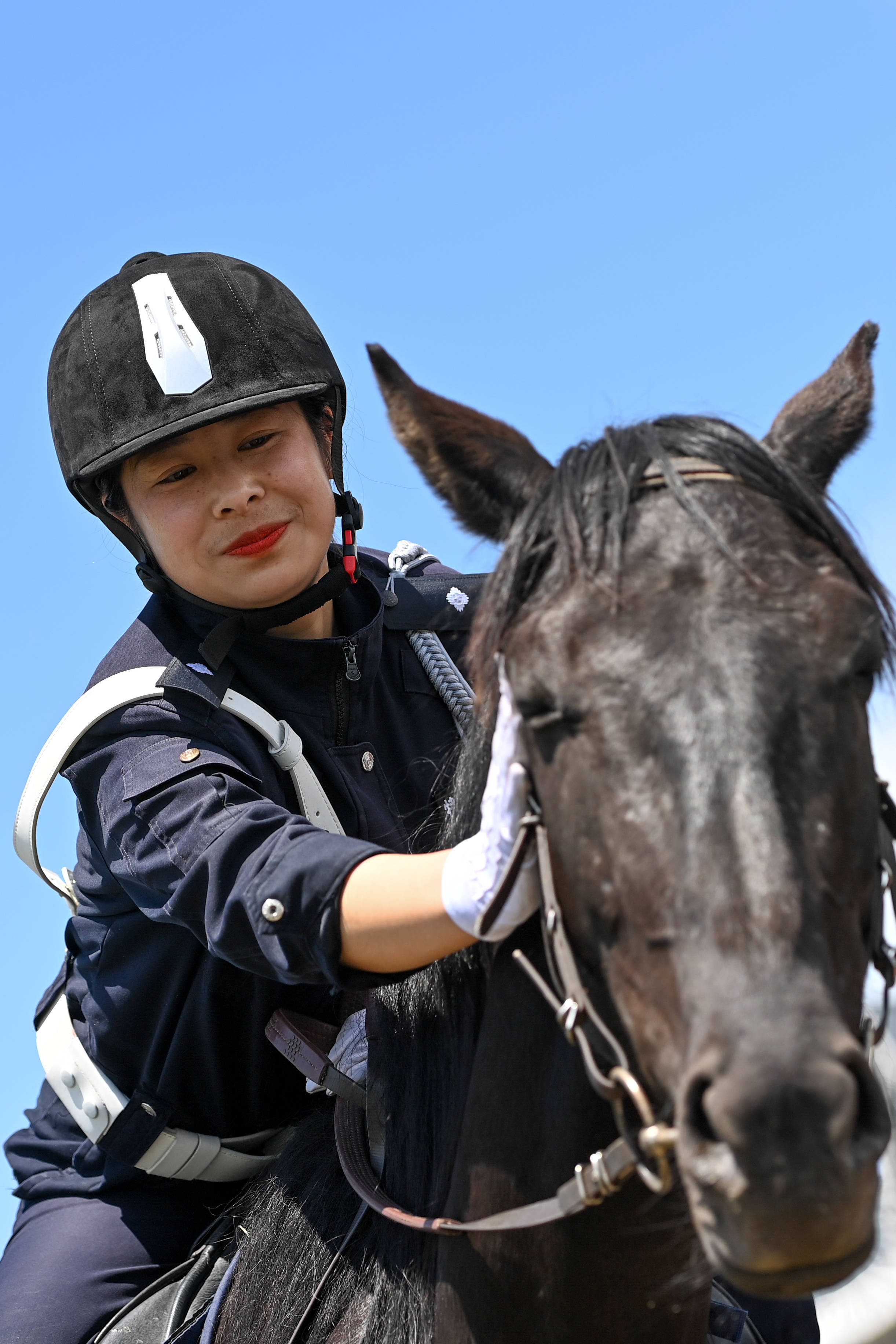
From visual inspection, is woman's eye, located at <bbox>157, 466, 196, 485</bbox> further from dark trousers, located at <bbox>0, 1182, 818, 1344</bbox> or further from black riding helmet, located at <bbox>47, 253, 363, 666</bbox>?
dark trousers, located at <bbox>0, 1182, 818, 1344</bbox>

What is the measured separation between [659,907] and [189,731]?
168 centimetres

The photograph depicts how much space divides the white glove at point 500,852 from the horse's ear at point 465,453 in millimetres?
380

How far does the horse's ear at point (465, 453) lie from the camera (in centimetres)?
245

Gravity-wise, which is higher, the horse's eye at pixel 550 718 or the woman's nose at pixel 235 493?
the woman's nose at pixel 235 493

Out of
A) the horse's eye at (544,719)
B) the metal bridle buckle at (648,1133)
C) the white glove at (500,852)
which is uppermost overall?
the horse's eye at (544,719)

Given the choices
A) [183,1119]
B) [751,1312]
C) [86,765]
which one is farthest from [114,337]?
[751,1312]

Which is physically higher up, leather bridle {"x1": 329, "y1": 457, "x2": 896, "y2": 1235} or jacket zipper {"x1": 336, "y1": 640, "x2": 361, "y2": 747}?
jacket zipper {"x1": 336, "y1": 640, "x2": 361, "y2": 747}

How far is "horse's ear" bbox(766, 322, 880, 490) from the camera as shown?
8.00ft

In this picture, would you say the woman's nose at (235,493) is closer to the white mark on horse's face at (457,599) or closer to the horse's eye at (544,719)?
the white mark on horse's face at (457,599)

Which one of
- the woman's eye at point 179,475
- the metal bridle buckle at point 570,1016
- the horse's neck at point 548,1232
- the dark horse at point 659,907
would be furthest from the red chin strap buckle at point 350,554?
the metal bridle buckle at point 570,1016

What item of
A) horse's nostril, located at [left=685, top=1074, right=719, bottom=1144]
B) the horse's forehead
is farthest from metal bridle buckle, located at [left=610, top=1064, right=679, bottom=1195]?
the horse's forehead

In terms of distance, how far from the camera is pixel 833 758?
1839 millimetres

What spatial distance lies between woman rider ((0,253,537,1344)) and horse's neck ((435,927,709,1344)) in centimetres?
76

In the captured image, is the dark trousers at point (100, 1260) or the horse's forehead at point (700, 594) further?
the dark trousers at point (100, 1260)
